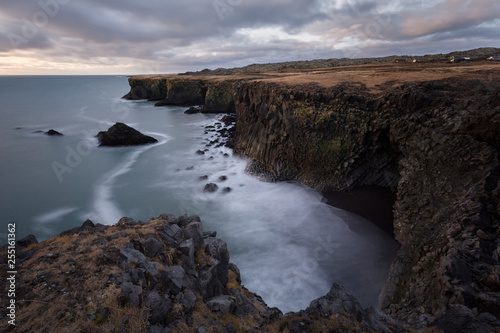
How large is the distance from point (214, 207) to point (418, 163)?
13.1 meters

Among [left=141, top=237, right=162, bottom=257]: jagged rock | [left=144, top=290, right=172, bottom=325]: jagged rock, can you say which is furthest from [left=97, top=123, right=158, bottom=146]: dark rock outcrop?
[left=144, top=290, right=172, bottom=325]: jagged rock

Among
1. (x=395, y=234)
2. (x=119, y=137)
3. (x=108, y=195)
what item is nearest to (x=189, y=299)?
(x=395, y=234)

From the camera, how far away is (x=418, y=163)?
41.5ft

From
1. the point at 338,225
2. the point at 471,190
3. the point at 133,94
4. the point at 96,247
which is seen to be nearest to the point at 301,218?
the point at 338,225

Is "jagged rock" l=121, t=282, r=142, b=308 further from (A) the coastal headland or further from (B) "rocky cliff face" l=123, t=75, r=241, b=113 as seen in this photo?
(B) "rocky cliff face" l=123, t=75, r=241, b=113

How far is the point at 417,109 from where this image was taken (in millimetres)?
14023

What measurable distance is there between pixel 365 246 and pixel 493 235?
645 centimetres

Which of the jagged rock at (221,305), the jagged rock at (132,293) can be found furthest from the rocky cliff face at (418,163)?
the jagged rock at (132,293)

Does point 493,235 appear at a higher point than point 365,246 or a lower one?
higher

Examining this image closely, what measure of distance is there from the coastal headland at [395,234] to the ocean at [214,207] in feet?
6.49

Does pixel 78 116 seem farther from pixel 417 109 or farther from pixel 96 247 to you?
pixel 417 109

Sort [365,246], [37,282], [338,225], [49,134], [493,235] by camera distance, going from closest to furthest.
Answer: [37,282]
[493,235]
[365,246]
[338,225]
[49,134]

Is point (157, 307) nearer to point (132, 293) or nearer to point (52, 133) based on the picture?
point (132, 293)

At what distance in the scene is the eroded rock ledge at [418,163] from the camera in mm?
6984
